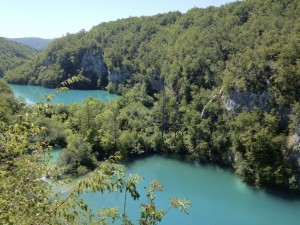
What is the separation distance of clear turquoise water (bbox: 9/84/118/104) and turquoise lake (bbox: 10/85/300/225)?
54.3 metres

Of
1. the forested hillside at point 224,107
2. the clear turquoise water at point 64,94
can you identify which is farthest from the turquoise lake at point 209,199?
the clear turquoise water at point 64,94

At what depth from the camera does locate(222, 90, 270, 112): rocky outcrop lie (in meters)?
45.4

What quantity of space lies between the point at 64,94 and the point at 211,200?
76.3 meters

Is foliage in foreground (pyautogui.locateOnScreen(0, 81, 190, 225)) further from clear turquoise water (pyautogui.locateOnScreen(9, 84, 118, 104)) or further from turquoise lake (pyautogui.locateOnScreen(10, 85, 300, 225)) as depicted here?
clear turquoise water (pyautogui.locateOnScreen(9, 84, 118, 104))

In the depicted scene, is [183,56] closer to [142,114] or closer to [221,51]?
[221,51]

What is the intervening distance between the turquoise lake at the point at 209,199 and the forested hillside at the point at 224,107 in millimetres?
2496

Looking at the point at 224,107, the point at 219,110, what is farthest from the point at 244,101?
the point at 219,110

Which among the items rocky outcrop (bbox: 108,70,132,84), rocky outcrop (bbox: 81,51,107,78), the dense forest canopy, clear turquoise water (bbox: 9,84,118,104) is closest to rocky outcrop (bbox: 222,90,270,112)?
the dense forest canopy

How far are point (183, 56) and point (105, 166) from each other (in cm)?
7210

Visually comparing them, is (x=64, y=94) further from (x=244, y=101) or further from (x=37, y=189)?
(x=37, y=189)

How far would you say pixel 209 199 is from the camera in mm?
38250

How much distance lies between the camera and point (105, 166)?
786cm

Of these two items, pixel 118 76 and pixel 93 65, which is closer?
pixel 118 76

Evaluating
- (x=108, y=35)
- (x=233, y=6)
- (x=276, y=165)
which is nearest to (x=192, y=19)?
(x=233, y=6)
